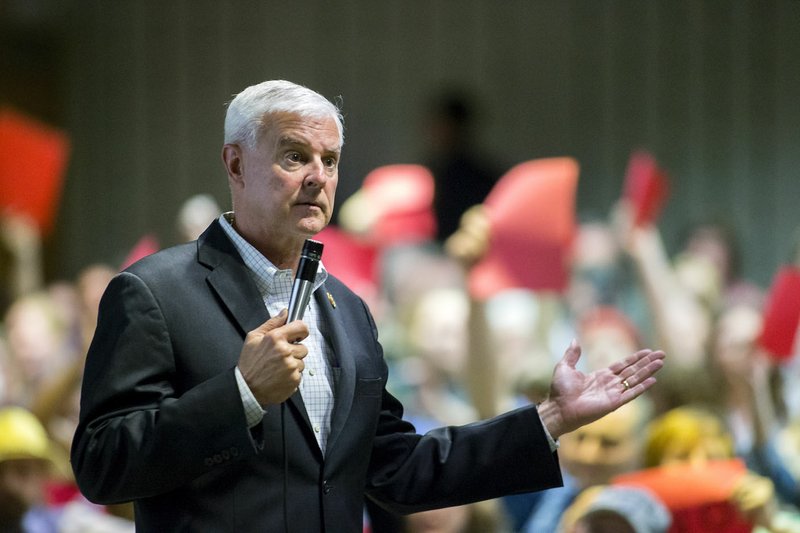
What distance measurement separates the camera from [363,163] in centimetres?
836

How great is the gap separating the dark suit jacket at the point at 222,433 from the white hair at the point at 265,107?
0.17 meters

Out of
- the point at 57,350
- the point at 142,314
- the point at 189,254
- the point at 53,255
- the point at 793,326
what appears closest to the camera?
the point at 142,314

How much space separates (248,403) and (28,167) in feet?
11.3

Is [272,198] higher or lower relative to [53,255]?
lower

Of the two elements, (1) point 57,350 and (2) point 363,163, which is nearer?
(1) point 57,350

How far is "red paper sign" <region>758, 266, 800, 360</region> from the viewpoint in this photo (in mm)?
4328

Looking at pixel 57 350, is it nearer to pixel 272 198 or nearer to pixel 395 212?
pixel 395 212

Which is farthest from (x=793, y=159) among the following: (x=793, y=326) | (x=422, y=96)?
(x=793, y=326)

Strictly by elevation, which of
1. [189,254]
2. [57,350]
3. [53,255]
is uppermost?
[53,255]

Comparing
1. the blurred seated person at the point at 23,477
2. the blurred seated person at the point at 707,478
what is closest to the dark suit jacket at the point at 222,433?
the blurred seated person at the point at 707,478

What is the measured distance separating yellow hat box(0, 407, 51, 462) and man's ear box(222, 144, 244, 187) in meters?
2.17

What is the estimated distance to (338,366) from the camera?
2225mm

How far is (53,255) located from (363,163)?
227 centimetres

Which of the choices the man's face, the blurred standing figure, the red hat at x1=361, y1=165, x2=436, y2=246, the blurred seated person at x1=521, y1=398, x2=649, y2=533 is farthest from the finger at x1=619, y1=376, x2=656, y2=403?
the blurred standing figure
